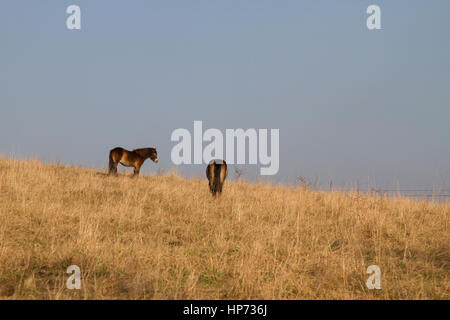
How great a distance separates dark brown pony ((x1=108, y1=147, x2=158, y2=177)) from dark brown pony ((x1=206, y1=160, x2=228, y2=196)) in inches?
230

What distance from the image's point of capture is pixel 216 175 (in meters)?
13.2

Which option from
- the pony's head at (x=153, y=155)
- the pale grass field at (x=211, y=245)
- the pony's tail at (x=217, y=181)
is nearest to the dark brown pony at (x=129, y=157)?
the pony's head at (x=153, y=155)

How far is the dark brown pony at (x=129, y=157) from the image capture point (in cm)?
1853

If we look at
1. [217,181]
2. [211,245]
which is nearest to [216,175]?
[217,181]

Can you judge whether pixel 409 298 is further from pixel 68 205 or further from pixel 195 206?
pixel 68 205

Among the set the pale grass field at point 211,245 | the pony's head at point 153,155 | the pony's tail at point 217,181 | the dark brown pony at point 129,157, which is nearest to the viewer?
the pale grass field at point 211,245

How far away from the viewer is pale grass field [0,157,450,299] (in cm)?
516

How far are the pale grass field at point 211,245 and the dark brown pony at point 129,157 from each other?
577 centimetres

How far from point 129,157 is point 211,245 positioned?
12.4 meters

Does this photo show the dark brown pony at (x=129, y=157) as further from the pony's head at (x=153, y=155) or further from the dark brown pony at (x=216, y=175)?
the dark brown pony at (x=216, y=175)

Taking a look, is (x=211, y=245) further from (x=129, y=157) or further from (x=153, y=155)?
(x=153, y=155)

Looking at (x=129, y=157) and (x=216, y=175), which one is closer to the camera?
(x=216, y=175)
